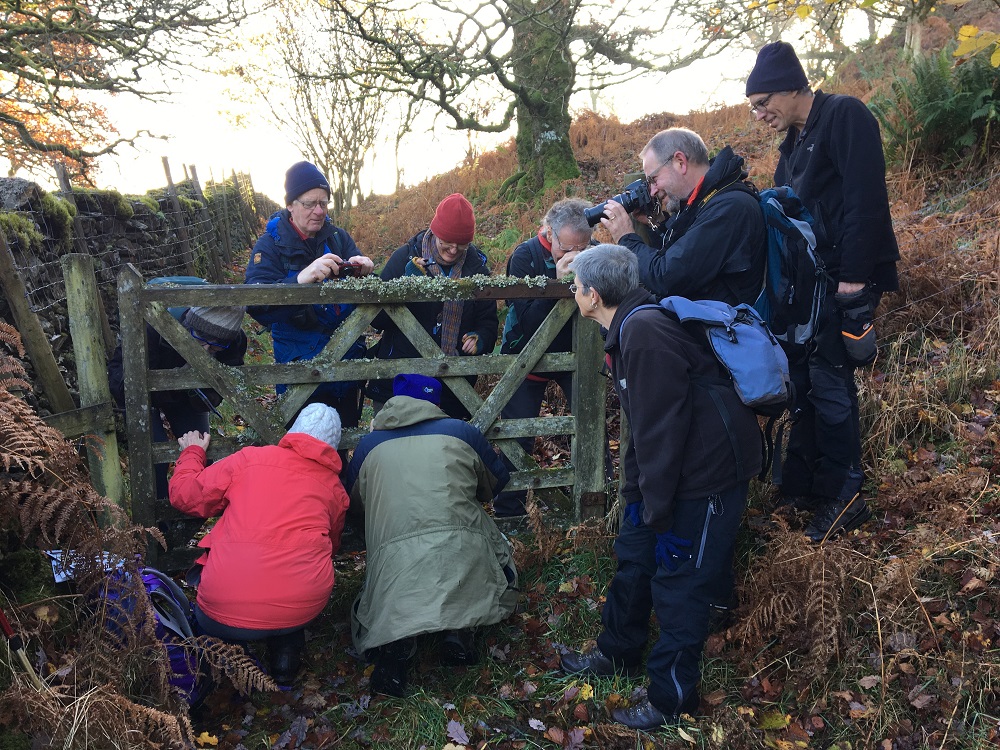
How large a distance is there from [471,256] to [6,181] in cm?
410

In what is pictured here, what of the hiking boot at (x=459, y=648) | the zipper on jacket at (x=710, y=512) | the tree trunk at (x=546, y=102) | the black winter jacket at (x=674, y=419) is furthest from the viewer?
the tree trunk at (x=546, y=102)

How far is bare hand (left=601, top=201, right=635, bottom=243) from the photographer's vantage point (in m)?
3.80

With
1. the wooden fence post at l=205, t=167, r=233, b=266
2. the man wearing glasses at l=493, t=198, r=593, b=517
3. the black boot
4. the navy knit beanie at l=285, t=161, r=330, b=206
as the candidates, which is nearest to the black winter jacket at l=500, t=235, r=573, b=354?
the man wearing glasses at l=493, t=198, r=593, b=517

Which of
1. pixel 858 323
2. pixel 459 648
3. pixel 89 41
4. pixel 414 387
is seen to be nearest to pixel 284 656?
pixel 459 648

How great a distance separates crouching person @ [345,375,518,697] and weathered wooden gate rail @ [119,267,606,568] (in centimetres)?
57

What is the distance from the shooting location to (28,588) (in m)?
2.80

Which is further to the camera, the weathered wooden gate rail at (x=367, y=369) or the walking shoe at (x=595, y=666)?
the weathered wooden gate rail at (x=367, y=369)

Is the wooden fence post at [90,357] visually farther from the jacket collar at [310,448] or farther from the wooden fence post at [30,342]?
the jacket collar at [310,448]

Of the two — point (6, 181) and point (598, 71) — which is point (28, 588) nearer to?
point (6, 181)

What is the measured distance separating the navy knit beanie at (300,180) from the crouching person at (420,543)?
1615 millimetres

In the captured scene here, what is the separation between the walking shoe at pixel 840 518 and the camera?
12.8 feet

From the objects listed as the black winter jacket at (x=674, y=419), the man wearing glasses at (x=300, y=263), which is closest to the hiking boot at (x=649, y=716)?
the black winter jacket at (x=674, y=419)

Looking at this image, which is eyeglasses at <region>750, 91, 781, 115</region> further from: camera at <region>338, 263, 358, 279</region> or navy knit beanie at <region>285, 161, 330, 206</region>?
navy knit beanie at <region>285, 161, 330, 206</region>

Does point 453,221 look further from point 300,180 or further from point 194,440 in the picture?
point 194,440
